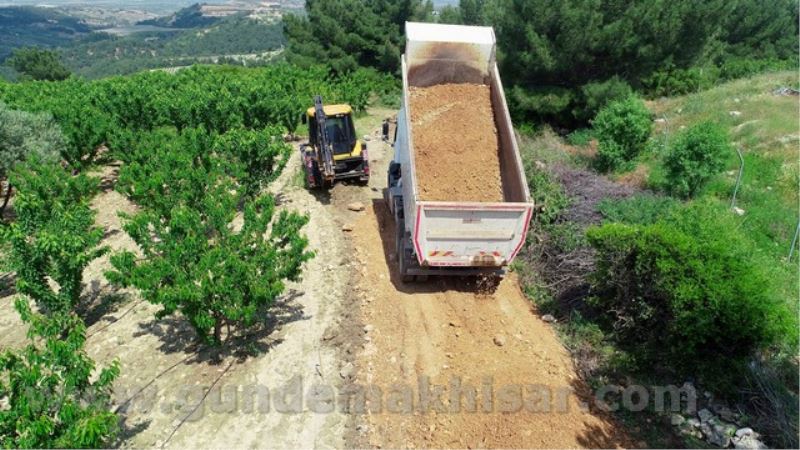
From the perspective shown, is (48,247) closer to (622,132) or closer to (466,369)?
(466,369)

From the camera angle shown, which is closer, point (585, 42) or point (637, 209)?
point (637, 209)

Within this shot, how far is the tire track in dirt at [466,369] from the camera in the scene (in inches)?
241

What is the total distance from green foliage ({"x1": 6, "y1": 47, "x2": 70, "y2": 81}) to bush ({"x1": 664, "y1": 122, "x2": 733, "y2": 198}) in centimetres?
6882

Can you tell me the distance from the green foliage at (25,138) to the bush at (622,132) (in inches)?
628

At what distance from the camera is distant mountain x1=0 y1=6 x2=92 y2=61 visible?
146875 millimetres

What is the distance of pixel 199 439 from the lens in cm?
609

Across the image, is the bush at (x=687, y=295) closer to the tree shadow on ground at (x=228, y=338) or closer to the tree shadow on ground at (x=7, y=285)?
the tree shadow on ground at (x=228, y=338)

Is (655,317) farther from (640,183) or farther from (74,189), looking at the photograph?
(74,189)

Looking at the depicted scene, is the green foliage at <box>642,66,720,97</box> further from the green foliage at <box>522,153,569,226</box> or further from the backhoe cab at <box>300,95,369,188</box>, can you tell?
the backhoe cab at <box>300,95,369,188</box>

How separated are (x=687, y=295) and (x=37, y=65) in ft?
243

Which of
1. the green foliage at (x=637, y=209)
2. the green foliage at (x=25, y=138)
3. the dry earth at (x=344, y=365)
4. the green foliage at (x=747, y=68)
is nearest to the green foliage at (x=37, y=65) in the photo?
the green foliage at (x=25, y=138)

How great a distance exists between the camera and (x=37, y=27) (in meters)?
169

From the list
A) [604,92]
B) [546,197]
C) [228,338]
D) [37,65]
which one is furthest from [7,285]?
[37,65]

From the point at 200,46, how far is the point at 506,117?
517ft
